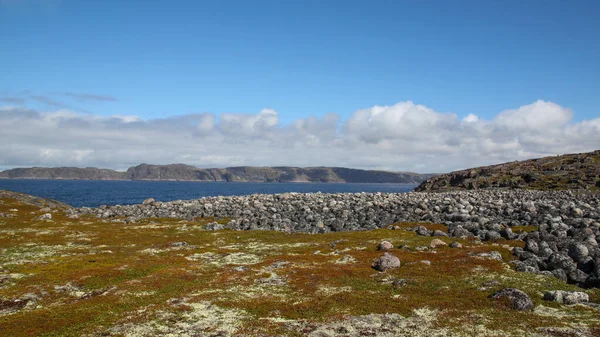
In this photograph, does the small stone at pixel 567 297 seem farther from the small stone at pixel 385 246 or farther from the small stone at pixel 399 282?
the small stone at pixel 385 246

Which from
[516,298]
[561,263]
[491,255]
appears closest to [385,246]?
[491,255]

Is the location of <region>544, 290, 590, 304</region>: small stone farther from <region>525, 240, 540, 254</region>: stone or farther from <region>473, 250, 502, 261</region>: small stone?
<region>525, 240, 540, 254</region>: stone

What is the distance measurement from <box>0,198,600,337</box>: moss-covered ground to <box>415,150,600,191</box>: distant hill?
274ft

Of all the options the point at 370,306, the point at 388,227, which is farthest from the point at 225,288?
the point at 388,227

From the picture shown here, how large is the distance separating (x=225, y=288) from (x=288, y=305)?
5.14m

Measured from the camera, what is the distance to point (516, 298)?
19.7 meters

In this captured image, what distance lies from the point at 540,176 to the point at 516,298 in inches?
4201

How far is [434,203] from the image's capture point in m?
63.0

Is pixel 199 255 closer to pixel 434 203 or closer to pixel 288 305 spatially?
pixel 288 305

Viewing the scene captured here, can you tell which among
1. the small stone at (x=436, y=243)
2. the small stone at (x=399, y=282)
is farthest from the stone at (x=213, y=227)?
the small stone at (x=399, y=282)

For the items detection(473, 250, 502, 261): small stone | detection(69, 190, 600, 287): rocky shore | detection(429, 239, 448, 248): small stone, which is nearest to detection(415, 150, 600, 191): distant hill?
detection(69, 190, 600, 287): rocky shore

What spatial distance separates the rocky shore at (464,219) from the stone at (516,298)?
6.51m

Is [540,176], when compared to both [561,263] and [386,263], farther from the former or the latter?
[386,263]

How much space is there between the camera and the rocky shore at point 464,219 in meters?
27.2
